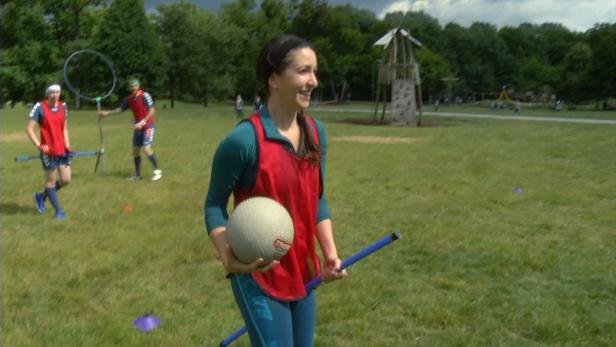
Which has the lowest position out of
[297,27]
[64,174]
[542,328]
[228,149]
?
[542,328]

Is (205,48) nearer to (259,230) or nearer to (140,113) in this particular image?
(140,113)

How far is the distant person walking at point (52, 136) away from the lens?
944 centimetres

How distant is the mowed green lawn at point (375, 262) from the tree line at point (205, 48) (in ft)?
153

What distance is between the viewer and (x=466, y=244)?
7.97 metres

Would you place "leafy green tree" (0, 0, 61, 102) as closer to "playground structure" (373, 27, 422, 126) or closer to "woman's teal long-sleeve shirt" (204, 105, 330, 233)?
"playground structure" (373, 27, 422, 126)

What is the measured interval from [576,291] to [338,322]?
260 cm

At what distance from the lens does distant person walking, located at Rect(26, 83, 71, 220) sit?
9438 millimetres

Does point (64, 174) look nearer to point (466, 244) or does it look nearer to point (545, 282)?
point (466, 244)

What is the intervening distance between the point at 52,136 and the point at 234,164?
24.9 feet

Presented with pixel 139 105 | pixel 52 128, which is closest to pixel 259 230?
pixel 52 128

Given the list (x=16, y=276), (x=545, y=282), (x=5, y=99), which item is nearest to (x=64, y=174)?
(x=16, y=276)

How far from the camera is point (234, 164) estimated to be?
285 centimetres

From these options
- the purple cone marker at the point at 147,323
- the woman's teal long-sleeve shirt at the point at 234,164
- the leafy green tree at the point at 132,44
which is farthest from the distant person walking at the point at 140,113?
the leafy green tree at the point at 132,44

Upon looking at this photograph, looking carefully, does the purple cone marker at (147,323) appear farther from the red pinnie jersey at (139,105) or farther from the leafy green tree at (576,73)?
the leafy green tree at (576,73)
